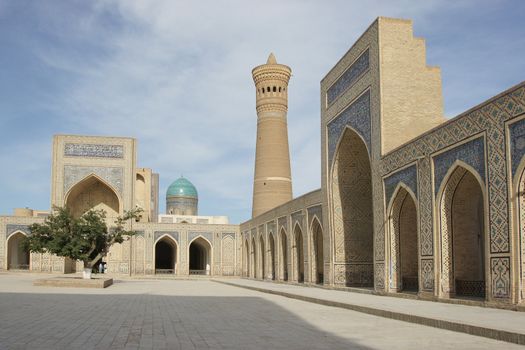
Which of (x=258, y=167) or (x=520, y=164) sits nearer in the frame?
(x=520, y=164)

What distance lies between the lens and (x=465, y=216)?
35.3 feet

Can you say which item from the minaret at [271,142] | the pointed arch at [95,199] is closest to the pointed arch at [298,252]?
the minaret at [271,142]

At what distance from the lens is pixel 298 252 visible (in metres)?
21.2

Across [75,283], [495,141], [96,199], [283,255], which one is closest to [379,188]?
[495,141]

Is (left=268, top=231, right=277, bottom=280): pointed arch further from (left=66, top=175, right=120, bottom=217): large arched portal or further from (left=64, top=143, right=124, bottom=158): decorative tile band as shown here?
(left=66, top=175, right=120, bottom=217): large arched portal

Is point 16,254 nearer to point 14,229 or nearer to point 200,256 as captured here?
point 14,229

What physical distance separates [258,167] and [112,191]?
7.20 metres

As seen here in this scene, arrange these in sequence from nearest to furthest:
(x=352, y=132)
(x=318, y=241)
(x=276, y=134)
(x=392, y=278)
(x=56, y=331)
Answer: (x=56, y=331) → (x=392, y=278) → (x=352, y=132) → (x=318, y=241) → (x=276, y=134)

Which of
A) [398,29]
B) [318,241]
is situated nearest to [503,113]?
[398,29]

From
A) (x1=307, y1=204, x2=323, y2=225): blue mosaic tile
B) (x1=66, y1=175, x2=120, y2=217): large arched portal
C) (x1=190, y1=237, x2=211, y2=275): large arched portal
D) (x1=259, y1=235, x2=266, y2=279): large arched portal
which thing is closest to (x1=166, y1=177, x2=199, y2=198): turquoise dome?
(x1=190, y1=237, x2=211, y2=275): large arched portal

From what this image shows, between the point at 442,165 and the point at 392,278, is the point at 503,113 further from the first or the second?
the point at 392,278

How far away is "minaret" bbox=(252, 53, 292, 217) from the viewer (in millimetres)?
29359

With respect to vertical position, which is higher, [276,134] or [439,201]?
[276,134]

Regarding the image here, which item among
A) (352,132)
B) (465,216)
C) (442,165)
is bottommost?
(465,216)
